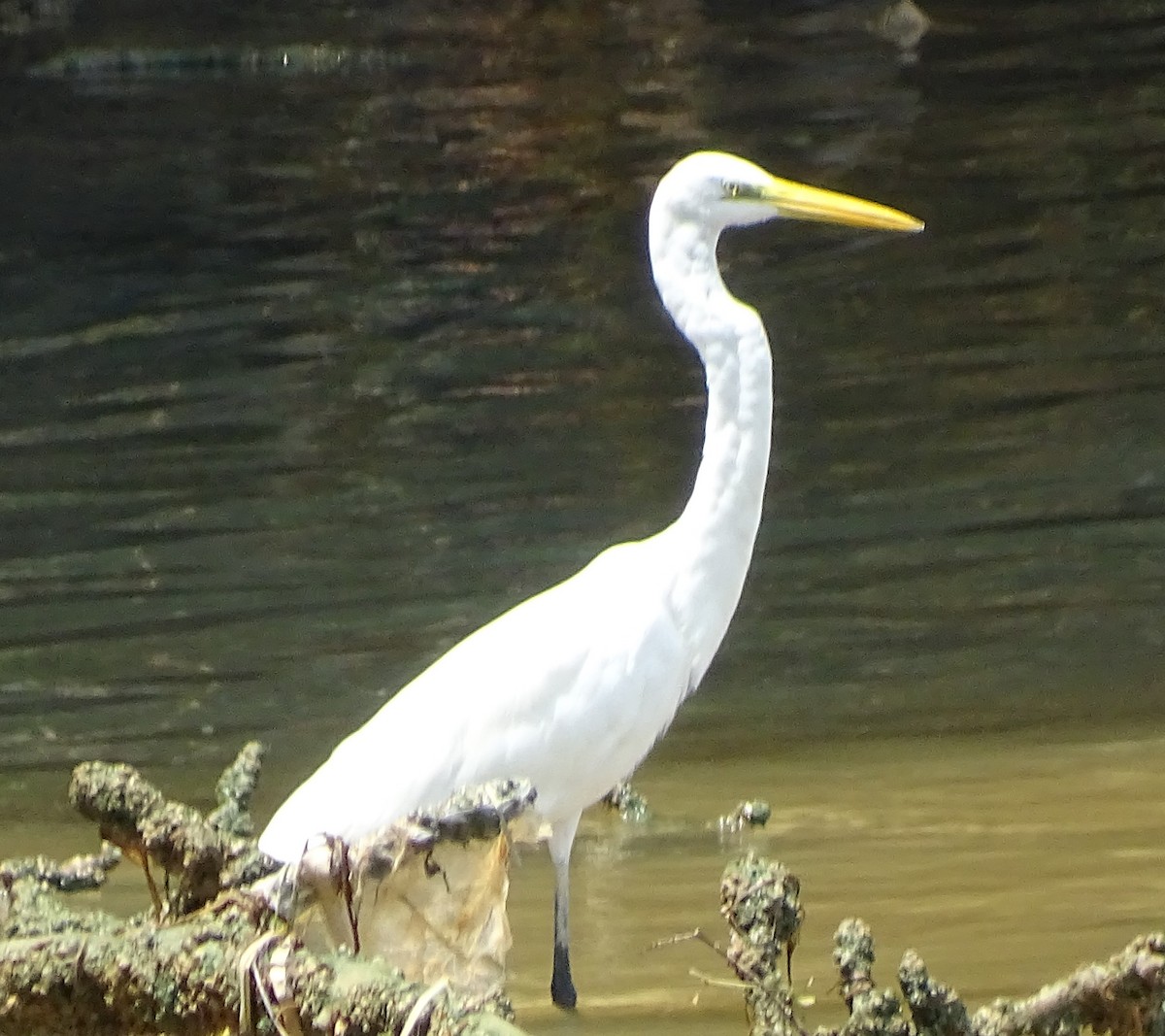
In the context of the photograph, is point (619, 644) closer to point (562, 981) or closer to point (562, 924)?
point (562, 924)

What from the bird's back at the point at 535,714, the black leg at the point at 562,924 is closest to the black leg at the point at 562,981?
the black leg at the point at 562,924

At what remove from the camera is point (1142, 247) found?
11.9 meters

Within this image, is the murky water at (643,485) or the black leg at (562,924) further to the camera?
the murky water at (643,485)

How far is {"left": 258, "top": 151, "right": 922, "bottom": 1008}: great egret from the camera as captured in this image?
14.2ft

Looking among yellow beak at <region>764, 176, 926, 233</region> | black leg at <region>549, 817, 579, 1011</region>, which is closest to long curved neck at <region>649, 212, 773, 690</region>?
yellow beak at <region>764, 176, 926, 233</region>

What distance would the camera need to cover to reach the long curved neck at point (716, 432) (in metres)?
4.52

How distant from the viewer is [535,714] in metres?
4.43

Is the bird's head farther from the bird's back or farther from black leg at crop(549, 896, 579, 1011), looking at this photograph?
black leg at crop(549, 896, 579, 1011)

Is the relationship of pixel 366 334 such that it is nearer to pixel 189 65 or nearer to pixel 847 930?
pixel 847 930

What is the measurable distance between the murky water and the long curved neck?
0.90 m

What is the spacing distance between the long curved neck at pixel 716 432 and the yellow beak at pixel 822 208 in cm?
18

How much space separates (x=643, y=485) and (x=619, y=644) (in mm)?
4193

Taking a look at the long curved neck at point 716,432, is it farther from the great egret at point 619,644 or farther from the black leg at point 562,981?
the black leg at point 562,981

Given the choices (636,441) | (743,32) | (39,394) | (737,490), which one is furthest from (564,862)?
(743,32)
